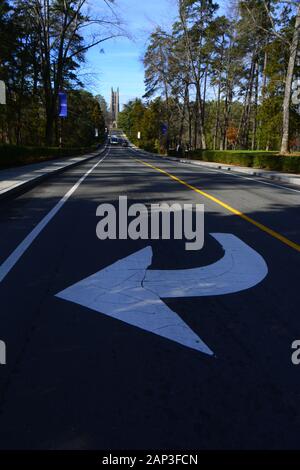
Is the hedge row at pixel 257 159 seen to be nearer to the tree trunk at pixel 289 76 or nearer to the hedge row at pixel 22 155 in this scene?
the tree trunk at pixel 289 76

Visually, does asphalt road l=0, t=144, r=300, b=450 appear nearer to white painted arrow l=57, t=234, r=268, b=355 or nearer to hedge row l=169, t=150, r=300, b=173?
white painted arrow l=57, t=234, r=268, b=355

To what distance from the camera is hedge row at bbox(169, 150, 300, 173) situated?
21266 mm

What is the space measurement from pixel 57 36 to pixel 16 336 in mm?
42178

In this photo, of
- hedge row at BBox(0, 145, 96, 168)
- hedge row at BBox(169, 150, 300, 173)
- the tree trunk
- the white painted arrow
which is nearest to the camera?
the white painted arrow

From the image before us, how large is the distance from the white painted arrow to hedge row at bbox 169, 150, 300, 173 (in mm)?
17337

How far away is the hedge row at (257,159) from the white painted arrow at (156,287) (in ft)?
56.9

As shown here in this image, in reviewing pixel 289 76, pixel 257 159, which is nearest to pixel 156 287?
pixel 257 159

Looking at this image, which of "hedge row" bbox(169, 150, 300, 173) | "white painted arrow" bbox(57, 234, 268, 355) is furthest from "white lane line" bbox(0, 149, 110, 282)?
"hedge row" bbox(169, 150, 300, 173)

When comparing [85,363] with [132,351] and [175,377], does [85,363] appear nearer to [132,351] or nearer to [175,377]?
[132,351]

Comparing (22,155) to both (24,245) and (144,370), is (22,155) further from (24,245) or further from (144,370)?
(144,370)

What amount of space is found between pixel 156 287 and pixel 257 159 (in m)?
23.0

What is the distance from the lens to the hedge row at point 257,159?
2127cm

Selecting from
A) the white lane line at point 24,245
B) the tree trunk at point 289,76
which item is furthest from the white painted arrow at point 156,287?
the tree trunk at point 289,76

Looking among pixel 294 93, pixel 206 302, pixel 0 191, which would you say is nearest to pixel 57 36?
pixel 294 93
